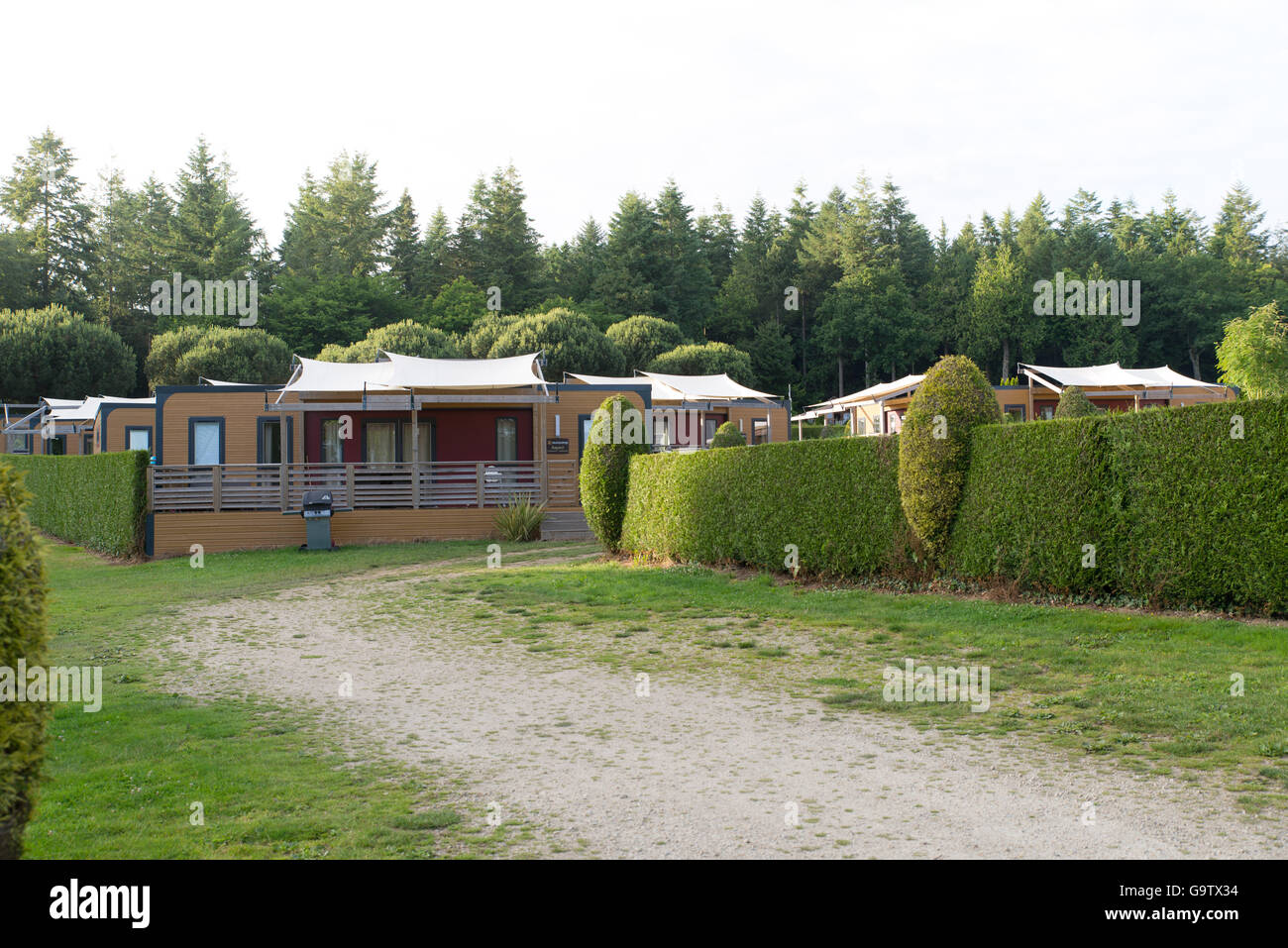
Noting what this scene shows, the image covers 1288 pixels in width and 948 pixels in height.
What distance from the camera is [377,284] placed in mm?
52750

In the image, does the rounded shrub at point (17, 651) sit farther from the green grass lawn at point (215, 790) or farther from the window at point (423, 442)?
the window at point (423, 442)

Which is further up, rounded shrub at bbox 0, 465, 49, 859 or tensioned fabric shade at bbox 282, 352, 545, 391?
tensioned fabric shade at bbox 282, 352, 545, 391

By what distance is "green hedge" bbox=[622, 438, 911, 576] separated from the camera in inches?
429

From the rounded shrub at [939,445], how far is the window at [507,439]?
14.5 metres

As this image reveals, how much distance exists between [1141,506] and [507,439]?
17311 mm

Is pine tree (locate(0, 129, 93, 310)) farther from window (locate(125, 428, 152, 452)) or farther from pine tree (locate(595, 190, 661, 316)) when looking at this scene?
window (locate(125, 428, 152, 452))

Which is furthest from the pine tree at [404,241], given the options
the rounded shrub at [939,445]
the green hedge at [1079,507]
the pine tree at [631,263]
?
the rounded shrub at [939,445]

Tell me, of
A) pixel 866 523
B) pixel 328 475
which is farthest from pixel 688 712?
pixel 328 475

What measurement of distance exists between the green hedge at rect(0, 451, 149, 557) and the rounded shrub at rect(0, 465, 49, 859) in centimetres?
1382

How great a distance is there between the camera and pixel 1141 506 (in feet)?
27.5

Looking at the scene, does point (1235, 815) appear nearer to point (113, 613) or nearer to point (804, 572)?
point (804, 572)

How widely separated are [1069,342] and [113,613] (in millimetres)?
57180

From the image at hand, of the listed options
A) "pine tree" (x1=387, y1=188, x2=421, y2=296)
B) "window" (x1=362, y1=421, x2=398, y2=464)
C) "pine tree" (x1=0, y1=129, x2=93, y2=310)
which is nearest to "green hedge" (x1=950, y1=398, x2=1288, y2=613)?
"window" (x1=362, y1=421, x2=398, y2=464)

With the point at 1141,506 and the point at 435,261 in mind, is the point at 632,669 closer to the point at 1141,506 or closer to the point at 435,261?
the point at 1141,506
